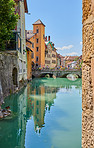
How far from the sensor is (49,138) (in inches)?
267

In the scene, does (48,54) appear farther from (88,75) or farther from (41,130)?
(88,75)

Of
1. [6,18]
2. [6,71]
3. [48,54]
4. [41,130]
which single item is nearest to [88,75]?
[41,130]

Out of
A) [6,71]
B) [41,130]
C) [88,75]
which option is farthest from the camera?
[6,71]

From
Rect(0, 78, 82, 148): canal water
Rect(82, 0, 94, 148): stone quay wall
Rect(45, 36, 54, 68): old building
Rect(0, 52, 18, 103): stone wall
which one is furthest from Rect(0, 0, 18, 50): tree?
Rect(45, 36, 54, 68): old building

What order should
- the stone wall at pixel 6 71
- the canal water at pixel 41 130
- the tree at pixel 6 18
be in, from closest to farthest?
the canal water at pixel 41 130, the stone wall at pixel 6 71, the tree at pixel 6 18

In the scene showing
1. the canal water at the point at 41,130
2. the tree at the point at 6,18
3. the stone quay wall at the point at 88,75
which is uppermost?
the tree at the point at 6,18

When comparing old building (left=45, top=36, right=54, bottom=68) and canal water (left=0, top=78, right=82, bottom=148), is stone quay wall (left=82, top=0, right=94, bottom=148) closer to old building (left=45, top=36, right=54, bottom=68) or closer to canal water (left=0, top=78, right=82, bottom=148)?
canal water (left=0, top=78, right=82, bottom=148)

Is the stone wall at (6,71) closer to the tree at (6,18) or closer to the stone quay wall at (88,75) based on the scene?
the tree at (6,18)

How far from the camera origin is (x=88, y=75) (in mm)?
1730

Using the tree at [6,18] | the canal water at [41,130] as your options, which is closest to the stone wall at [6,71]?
the tree at [6,18]

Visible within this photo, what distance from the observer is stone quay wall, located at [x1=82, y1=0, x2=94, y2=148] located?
168cm

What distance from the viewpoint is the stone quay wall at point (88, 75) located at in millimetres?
1677

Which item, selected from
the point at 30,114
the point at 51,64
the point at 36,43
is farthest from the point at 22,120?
the point at 51,64

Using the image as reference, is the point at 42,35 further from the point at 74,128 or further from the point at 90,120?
the point at 90,120
